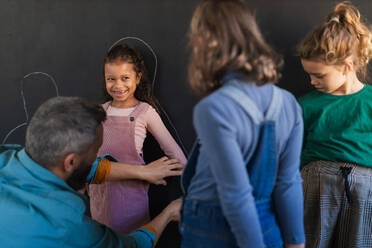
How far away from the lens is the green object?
3.71ft

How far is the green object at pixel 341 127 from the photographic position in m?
1.13

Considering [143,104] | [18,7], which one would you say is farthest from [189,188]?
[18,7]

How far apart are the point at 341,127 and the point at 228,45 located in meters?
0.62

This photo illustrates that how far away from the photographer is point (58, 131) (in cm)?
95

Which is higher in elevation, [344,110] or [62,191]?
[344,110]

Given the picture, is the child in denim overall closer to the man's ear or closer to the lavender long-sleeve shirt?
the lavender long-sleeve shirt

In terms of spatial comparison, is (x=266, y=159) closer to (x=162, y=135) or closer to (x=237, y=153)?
(x=237, y=153)

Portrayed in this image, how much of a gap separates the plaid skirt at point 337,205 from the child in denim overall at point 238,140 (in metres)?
0.38

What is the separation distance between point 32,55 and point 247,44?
1137 mm

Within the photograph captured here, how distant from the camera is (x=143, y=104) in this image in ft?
4.45

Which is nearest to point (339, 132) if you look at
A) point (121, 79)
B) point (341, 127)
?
point (341, 127)

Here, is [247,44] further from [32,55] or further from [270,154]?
[32,55]

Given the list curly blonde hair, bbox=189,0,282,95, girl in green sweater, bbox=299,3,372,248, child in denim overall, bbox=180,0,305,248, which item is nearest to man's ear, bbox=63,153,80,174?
child in denim overall, bbox=180,0,305,248

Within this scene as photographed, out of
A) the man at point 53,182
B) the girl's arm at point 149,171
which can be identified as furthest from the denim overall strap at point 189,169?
the girl's arm at point 149,171
